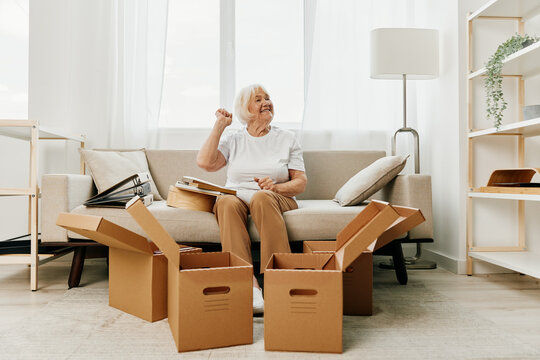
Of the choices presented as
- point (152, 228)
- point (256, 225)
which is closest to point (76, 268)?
point (256, 225)

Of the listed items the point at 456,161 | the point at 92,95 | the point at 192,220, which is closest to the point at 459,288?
the point at 456,161

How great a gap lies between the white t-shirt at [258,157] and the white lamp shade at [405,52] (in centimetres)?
79

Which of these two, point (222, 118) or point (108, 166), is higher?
point (222, 118)

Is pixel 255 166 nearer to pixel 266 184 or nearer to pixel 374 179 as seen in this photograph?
pixel 266 184

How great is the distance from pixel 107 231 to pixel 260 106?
108 centimetres

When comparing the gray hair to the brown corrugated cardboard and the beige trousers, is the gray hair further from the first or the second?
the brown corrugated cardboard

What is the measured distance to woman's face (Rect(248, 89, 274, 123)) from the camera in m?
2.27

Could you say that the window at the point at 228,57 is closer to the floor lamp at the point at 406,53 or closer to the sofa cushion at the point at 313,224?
the floor lamp at the point at 406,53

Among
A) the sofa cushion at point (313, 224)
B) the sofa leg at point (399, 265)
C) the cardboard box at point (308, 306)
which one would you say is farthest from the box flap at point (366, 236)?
the sofa leg at point (399, 265)

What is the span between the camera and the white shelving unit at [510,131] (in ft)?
6.77

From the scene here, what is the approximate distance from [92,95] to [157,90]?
1.38 feet

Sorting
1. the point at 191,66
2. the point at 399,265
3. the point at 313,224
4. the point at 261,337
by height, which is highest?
the point at 191,66

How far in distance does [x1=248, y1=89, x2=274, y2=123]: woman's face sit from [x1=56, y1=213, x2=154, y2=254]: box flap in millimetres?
975

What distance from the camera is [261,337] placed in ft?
4.70
